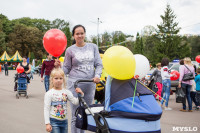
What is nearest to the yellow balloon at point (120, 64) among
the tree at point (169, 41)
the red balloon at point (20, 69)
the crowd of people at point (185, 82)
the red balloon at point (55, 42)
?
the red balloon at point (55, 42)

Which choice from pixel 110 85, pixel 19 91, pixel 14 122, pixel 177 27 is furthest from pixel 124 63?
pixel 177 27

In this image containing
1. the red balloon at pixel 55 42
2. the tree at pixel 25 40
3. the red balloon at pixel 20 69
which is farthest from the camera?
the tree at pixel 25 40

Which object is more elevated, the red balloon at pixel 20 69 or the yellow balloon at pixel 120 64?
the yellow balloon at pixel 120 64

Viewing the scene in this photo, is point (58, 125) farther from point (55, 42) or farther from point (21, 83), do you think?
point (21, 83)

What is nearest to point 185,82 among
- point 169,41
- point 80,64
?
point 80,64

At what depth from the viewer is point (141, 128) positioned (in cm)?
287

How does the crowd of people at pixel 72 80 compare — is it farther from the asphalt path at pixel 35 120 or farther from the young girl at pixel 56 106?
the asphalt path at pixel 35 120

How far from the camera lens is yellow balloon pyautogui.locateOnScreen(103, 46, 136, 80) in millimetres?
3088

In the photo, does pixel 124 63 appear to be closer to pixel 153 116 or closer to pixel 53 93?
pixel 153 116

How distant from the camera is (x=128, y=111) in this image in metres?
2.92

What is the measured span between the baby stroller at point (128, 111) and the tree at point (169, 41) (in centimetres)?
4162

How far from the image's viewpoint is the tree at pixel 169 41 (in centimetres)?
4447

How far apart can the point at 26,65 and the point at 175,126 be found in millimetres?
7525

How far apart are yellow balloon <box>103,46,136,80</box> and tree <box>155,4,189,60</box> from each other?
41542 mm
